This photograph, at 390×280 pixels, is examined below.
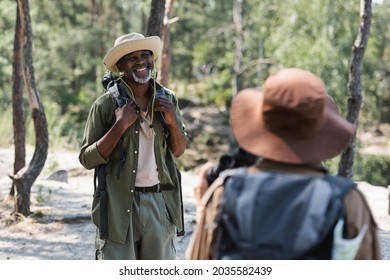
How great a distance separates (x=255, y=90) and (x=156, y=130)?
1756 mm

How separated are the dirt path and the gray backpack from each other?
4707 mm

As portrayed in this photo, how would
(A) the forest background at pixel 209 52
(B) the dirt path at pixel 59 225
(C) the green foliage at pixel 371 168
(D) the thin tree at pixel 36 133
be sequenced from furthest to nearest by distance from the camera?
(A) the forest background at pixel 209 52
(C) the green foliage at pixel 371 168
(D) the thin tree at pixel 36 133
(B) the dirt path at pixel 59 225

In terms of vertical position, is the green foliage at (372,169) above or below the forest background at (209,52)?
below

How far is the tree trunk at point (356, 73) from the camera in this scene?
7641mm

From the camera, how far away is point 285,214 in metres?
1.82

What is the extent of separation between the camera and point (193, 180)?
11.3 metres

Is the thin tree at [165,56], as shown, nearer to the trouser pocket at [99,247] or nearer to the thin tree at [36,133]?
the thin tree at [36,133]

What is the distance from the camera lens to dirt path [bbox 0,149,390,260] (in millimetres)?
6602

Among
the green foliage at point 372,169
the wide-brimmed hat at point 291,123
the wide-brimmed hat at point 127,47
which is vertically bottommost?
the green foliage at point 372,169

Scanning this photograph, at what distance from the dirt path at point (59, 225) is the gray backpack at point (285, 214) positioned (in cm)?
471

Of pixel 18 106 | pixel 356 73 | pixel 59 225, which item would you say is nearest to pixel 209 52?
pixel 18 106

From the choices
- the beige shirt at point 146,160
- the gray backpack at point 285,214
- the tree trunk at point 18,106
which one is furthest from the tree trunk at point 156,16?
the gray backpack at point 285,214

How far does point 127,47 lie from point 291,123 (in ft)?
6.78

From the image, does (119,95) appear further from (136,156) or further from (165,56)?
(165,56)
